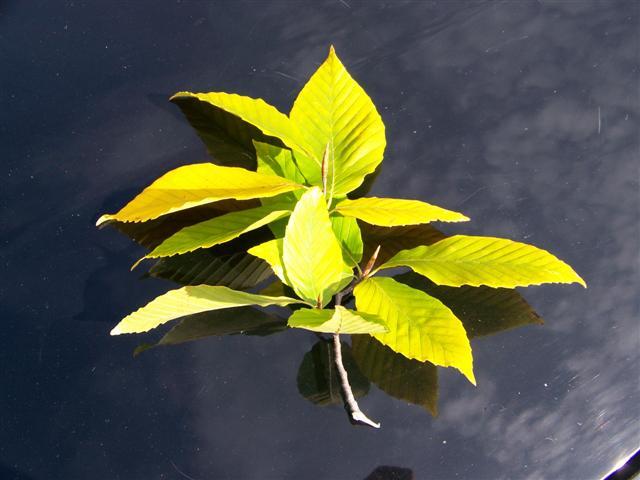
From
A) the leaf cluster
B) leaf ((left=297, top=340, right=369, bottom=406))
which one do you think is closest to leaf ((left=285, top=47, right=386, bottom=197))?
the leaf cluster

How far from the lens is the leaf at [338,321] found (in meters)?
0.40

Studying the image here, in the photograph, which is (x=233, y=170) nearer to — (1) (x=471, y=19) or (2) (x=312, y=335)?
(2) (x=312, y=335)

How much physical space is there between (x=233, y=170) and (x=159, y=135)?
4.4 inches

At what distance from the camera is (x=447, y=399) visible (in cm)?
49

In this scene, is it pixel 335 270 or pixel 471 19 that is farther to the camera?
pixel 471 19

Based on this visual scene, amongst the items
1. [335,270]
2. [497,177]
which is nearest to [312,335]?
[335,270]

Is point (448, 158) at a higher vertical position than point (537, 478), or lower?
higher

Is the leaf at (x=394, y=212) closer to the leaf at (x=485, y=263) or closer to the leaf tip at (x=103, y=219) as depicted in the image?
the leaf at (x=485, y=263)

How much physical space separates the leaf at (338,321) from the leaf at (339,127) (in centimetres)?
8

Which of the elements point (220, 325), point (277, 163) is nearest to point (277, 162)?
point (277, 163)

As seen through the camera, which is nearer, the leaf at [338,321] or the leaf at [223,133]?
the leaf at [338,321]

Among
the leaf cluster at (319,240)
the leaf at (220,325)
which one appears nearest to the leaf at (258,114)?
the leaf cluster at (319,240)

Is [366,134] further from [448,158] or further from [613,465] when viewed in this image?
[613,465]

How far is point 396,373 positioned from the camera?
478 millimetres
